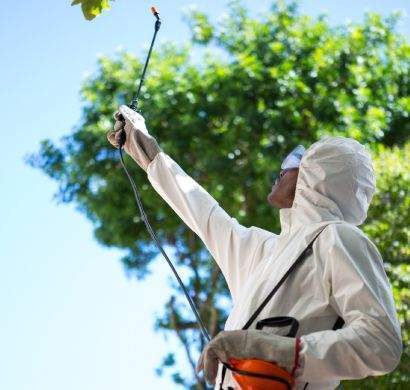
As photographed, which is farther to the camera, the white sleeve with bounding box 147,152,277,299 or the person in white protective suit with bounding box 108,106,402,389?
the white sleeve with bounding box 147,152,277,299

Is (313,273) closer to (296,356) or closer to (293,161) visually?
(296,356)

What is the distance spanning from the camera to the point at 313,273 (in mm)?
3180

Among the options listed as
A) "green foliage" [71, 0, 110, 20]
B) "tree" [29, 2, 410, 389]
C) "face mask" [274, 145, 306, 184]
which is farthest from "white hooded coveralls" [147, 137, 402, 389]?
"tree" [29, 2, 410, 389]

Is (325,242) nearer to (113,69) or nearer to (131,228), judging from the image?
(131,228)

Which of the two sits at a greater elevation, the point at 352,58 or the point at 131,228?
the point at 352,58

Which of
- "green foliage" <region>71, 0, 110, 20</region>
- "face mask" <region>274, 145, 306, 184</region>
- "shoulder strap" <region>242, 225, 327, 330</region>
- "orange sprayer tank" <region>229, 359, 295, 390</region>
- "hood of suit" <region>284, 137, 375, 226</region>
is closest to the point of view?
"orange sprayer tank" <region>229, 359, 295, 390</region>

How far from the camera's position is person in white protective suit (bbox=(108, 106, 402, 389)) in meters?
2.89

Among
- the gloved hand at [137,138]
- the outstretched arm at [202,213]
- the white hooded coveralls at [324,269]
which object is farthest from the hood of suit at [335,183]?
the gloved hand at [137,138]

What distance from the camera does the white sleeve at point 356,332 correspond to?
9.47 feet

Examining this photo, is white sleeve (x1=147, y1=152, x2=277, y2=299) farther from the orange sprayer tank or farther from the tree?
the tree

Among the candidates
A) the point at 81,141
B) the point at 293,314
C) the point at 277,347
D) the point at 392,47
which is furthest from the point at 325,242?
the point at 392,47

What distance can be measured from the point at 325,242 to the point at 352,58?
13706 mm

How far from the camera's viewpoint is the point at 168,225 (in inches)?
634

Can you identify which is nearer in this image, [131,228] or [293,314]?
[293,314]
